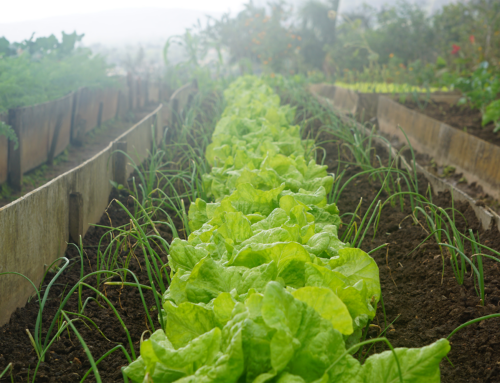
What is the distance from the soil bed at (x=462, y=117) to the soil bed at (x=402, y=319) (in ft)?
9.02

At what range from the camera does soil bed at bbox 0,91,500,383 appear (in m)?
1.59

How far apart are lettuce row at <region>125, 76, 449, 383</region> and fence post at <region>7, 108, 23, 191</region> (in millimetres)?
2938

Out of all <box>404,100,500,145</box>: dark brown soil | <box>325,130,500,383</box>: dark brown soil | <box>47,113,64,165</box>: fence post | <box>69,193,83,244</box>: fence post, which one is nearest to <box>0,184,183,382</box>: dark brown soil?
<box>69,193,83,244</box>: fence post

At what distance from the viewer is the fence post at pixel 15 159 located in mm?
4199

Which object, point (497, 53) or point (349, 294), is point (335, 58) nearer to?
point (497, 53)

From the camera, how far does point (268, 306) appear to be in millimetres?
1038

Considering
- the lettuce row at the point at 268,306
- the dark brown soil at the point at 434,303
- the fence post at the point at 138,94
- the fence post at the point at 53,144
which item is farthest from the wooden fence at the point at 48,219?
the fence post at the point at 138,94

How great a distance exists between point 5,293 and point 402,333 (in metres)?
1.63

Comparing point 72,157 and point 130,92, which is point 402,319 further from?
point 130,92

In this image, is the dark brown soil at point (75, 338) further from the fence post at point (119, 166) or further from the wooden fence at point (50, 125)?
the wooden fence at point (50, 125)

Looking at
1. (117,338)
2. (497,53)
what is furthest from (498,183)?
(497,53)

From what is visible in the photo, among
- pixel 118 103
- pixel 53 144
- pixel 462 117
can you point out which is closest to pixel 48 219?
pixel 53 144

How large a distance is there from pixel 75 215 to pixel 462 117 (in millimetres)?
5201

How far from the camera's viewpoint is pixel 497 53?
9336 millimetres
